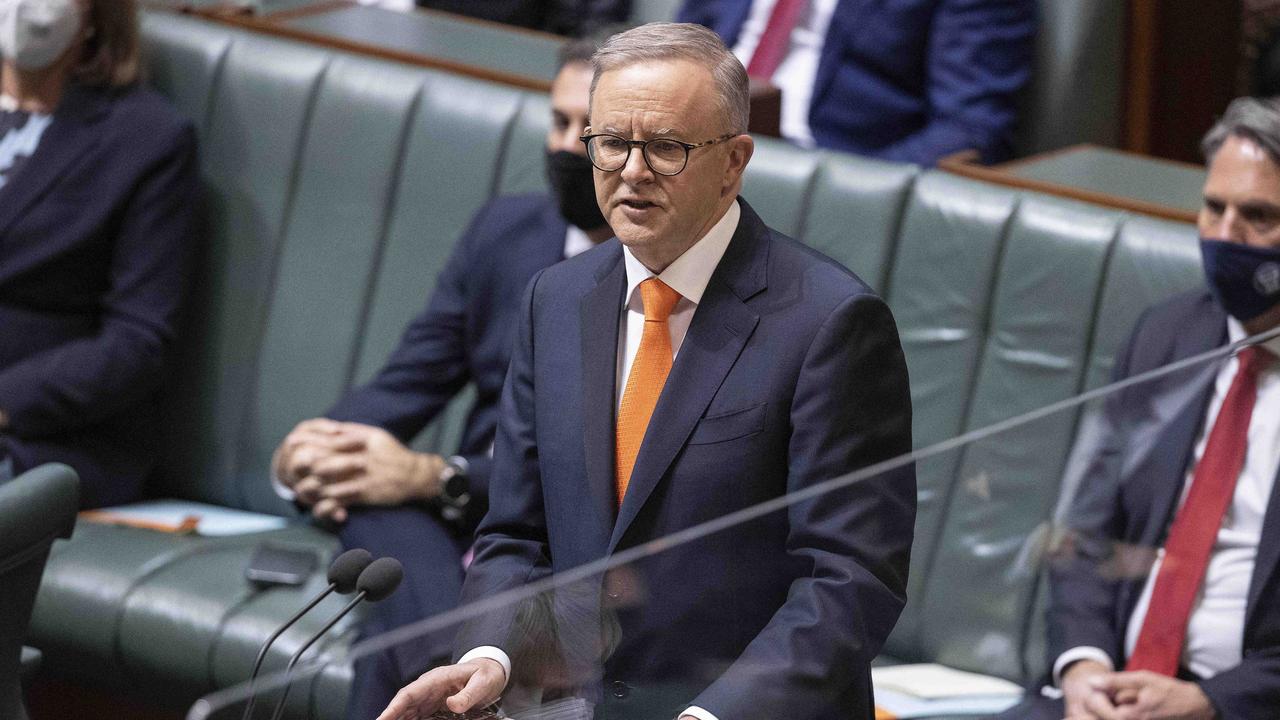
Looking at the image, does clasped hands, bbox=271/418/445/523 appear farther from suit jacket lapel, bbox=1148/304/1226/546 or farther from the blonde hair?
suit jacket lapel, bbox=1148/304/1226/546

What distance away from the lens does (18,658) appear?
1963mm

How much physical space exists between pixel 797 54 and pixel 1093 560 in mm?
1824

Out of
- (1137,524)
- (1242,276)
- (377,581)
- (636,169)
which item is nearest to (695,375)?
(636,169)

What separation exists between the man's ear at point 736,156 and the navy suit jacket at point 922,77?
169 cm

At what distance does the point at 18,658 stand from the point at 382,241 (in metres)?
1.15

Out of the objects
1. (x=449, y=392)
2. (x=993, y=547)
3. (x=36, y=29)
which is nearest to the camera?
(x=993, y=547)

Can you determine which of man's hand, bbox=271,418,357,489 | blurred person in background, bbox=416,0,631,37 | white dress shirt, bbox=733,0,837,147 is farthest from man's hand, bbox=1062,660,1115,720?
blurred person in background, bbox=416,0,631,37

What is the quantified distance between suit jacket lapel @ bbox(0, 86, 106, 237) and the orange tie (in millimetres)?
1815

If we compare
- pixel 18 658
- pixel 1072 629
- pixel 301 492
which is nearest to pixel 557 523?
pixel 1072 629

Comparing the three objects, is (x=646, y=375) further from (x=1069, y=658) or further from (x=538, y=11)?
(x=538, y=11)

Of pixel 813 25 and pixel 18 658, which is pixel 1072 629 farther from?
pixel 813 25

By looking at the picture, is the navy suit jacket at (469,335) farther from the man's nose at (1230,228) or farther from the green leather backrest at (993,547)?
the green leather backrest at (993,547)

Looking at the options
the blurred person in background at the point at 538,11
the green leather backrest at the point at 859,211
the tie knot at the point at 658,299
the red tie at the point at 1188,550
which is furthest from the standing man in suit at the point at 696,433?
the blurred person in background at the point at 538,11

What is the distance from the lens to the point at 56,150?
288cm
